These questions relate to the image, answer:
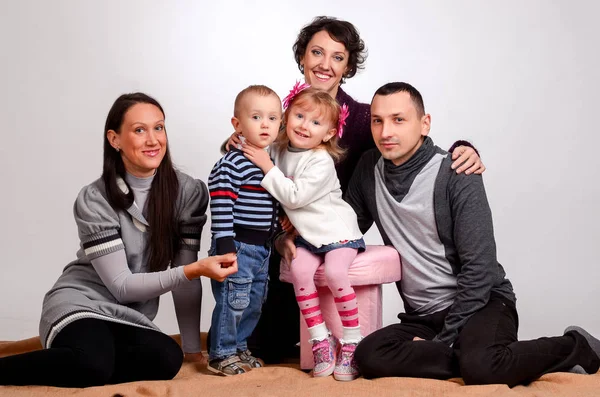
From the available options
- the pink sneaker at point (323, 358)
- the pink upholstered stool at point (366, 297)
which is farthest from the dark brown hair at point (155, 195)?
the pink sneaker at point (323, 358)

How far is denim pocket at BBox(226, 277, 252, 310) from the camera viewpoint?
3473mm

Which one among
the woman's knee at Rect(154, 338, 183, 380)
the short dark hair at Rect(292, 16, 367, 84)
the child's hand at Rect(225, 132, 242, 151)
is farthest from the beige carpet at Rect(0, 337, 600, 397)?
the short dark hair at Rect(292, 16, 367, 84)

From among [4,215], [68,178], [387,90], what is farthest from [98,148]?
[387,90]

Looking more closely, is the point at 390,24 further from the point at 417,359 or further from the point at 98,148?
the point at 417,359

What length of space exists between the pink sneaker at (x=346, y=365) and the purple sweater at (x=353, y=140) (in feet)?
2.80

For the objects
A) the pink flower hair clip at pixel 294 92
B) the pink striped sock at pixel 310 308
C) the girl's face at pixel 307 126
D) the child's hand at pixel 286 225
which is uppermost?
the pink flower hair clip at pixel 294 92

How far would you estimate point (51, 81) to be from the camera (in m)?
5.12

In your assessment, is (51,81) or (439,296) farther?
(51,81)

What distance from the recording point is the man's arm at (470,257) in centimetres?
348

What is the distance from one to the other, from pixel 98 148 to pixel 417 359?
242 centimetres

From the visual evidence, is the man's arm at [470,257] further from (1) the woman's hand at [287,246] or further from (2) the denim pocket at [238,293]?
(2) the denim pocket at [238,293]

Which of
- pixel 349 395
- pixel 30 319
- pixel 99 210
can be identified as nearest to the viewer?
pixel 349 395

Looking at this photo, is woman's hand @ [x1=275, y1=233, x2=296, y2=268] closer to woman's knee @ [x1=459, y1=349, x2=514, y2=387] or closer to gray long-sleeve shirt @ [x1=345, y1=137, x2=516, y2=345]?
gray long-sleeve shirt @ [x1=345, y1=137, x2=516, y2=345]

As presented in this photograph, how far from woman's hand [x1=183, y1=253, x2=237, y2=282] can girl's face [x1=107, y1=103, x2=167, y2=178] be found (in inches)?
16.9
